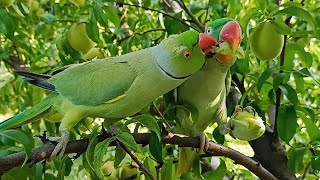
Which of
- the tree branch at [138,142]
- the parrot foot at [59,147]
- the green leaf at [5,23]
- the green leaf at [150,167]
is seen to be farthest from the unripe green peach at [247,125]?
the green leaf at [5,23]

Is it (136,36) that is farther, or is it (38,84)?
(136,36)

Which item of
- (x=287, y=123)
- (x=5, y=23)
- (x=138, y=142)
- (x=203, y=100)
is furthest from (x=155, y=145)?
(x=5, y=23)

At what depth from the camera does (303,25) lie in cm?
105

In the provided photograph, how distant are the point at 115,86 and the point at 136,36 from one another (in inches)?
17.6

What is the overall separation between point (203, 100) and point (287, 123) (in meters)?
0.14

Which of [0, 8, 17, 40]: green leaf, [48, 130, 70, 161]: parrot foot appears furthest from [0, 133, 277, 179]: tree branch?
[0, 8, 17, 40]: green leaf

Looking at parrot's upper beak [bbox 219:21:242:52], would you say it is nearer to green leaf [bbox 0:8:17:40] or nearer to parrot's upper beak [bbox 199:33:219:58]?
parrot's upper beak [bbox 199:33:219:58]

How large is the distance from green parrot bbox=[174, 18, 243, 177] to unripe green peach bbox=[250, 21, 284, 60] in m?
0.06

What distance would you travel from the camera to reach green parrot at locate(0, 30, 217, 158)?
64cm

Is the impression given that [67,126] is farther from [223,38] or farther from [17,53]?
[17,53]

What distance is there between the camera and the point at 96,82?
0.70m

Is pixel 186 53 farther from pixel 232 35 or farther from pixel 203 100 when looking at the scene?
pixel 203 100

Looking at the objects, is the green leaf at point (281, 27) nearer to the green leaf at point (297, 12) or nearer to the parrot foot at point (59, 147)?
the green leaf at point (297, 12)

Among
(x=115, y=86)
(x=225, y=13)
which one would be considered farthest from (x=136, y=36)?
(x=115, y=86)
